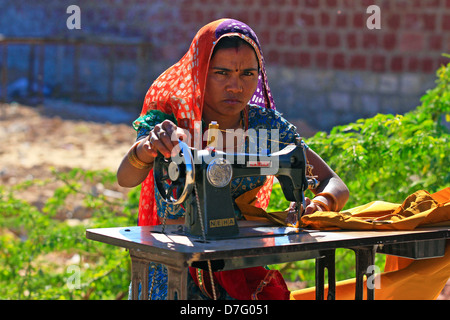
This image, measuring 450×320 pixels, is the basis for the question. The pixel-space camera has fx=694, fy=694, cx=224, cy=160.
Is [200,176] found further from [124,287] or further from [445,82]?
[445,82]

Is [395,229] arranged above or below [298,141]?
below

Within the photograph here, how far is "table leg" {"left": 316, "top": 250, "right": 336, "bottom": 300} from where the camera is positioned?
2.94 metres

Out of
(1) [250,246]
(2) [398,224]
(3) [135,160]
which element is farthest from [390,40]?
(1) [250,246]

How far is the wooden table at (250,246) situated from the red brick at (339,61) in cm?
733

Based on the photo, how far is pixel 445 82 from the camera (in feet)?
16.5

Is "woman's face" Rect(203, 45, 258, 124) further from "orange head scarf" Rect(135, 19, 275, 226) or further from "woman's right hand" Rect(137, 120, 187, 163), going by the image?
"woman's right hand" Rect(137, 120, 187, 163)

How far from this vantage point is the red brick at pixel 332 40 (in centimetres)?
988

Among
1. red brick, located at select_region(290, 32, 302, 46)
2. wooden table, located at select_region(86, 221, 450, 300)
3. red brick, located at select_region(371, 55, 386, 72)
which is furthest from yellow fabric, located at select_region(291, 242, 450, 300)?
red brick, located at select_region(290, 32, 302, 46)

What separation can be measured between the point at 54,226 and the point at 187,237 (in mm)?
3205

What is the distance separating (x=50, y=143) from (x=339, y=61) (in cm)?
421

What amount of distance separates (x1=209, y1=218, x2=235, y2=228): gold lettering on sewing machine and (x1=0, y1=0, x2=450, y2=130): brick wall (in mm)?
7616

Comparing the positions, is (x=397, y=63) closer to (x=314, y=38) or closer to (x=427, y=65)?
(x=427, y=65)

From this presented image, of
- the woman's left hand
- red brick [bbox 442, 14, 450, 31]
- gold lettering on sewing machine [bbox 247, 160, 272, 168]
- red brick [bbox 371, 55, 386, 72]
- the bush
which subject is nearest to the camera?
gold lettering on sewing machine [bbox 247, 160, 272, 168]
